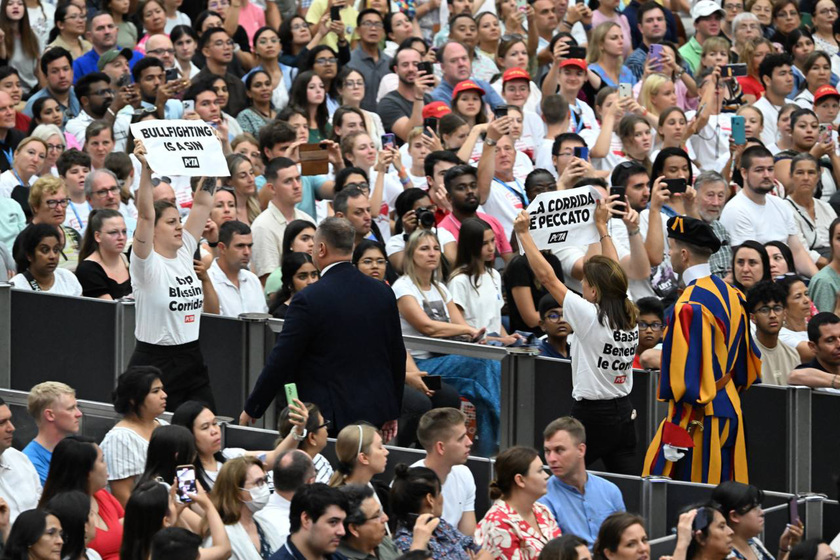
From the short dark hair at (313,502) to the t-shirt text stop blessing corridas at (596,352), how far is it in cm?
253

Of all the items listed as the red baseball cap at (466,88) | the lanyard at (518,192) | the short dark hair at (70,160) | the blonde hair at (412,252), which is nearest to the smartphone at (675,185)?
the lanyard at (518,192)

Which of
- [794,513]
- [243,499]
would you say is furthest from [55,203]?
[794,513]

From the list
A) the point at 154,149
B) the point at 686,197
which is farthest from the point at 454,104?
the point at 154,149

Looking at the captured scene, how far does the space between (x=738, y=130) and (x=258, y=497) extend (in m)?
7.99

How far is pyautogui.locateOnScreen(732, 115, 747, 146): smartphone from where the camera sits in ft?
48.7

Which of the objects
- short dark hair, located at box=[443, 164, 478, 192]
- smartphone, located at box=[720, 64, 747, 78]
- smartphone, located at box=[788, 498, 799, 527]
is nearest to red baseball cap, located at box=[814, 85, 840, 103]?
smartphone, located at box=[720, 64, 747, 78]

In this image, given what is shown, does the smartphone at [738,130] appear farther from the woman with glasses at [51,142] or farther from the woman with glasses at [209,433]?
the woman with glasses at [209,433]

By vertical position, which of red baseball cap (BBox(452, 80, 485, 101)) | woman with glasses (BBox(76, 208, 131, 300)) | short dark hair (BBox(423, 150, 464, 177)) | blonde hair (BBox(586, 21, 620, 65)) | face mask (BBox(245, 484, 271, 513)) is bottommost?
face mask (BBox(245, 484, 271, 513))

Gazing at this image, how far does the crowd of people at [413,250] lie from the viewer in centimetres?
826

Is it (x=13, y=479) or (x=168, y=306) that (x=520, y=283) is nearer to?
(x=168, y=306)

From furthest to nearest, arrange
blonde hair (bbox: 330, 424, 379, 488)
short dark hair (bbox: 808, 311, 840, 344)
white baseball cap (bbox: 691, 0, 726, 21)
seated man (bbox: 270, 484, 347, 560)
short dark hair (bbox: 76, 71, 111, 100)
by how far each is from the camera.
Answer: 1. white baseball cap (bbox: 691, 0, 726, 21)
2. short dark hair (bbox: 76, 71, 111, 100)
3. short dark hair (bbox: 808, 311, 840, 344)
4. blonde hair (bbox: 330, 424, 379, 488)
5. seated man (bbox: 270, 484, 347, 560)

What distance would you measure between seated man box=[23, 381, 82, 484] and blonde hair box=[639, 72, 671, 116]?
8472 millimetres

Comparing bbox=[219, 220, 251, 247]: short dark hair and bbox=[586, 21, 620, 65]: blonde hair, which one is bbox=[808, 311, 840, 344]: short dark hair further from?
bbox=[586, 21, 620, 65]: blonde hair

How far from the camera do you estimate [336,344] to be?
9.46 metres
